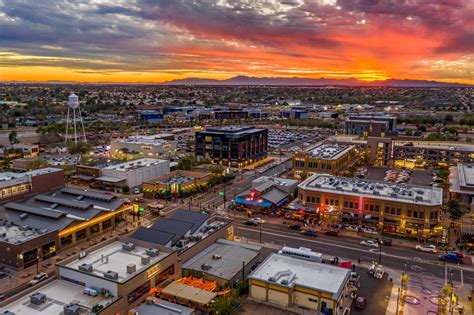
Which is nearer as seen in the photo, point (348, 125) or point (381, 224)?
point (381, 224)

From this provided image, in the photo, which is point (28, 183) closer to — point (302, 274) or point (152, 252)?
point (152, 252)

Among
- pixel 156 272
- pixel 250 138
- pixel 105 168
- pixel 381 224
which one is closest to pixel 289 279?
pixel 156 272

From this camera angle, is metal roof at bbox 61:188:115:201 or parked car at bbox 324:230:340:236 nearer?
parked car at bbox 324:230:340:236

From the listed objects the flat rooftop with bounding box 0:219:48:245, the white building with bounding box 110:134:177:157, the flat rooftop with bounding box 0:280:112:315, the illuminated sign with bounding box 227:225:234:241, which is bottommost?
the illuminated sign with bounding box 227:225:234:241

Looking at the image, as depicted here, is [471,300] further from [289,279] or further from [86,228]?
[86,228]

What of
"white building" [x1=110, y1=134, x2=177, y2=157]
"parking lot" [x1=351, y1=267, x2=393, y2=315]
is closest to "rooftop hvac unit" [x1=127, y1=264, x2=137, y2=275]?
"parking lot" [x1=351, y1=267, x2=393, y2=315]

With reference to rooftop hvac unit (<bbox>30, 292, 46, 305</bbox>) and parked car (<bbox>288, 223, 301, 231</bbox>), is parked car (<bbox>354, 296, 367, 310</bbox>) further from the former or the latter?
rooftop hvac unit (<bbox>30, 292, 46, 305</bbox>)
